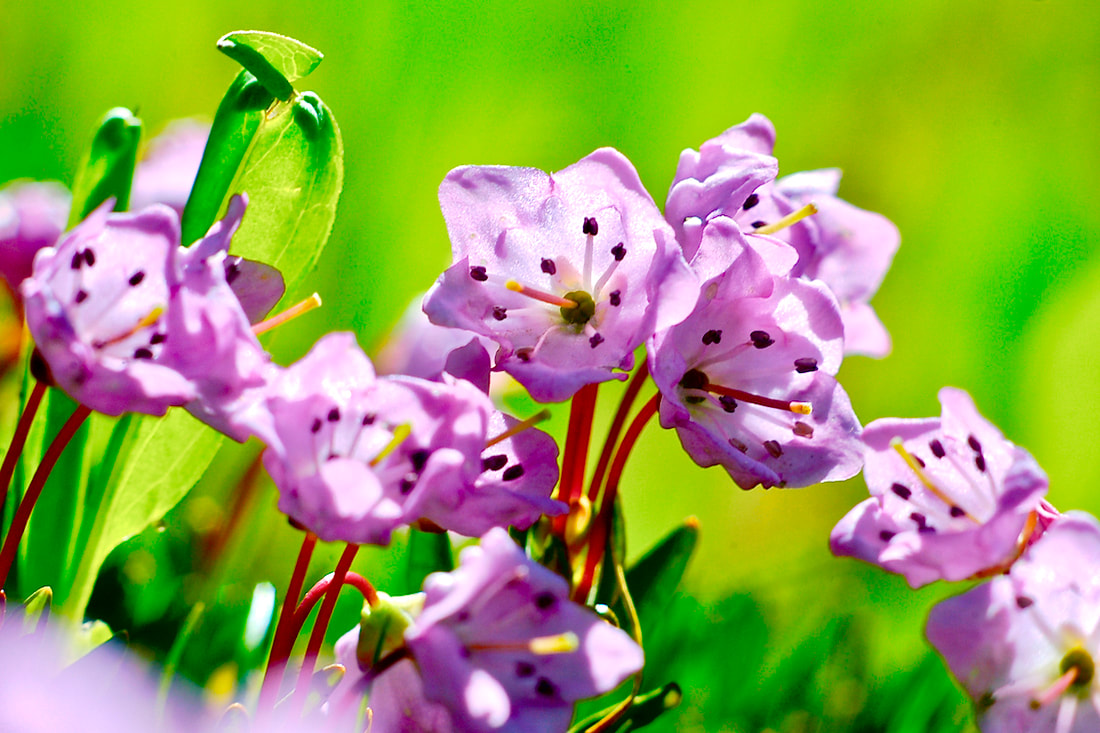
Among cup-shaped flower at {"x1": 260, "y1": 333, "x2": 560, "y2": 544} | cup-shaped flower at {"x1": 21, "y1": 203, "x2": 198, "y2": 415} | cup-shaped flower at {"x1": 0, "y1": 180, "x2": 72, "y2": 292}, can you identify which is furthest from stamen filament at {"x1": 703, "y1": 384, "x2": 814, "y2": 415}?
cup-shaped flower at {"x1": 0, "y1": 180, "x2": 72, "y2": 292}

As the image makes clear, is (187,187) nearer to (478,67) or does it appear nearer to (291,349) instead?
(291,349)

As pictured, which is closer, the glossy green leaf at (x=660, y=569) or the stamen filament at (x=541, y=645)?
the stamen filament at (x=541, y=645)

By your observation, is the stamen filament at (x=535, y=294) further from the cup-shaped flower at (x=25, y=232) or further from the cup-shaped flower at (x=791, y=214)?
the cup-shaped flower at (x=25, y=232)

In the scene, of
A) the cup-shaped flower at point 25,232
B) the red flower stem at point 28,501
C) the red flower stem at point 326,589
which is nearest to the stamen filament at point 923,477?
the red flower stem at point 326,589

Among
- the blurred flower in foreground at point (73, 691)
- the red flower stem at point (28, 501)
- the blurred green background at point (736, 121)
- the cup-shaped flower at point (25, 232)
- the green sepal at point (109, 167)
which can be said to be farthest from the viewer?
the blurred green background at point (736, 121)

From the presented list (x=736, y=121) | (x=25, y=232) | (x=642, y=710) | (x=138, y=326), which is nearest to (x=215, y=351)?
(x=138, y=326)

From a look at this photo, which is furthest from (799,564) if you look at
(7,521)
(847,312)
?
(7,521)

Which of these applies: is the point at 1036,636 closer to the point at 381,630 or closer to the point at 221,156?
the point at 381,630

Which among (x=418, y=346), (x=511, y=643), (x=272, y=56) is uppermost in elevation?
(x=272, y=56)
